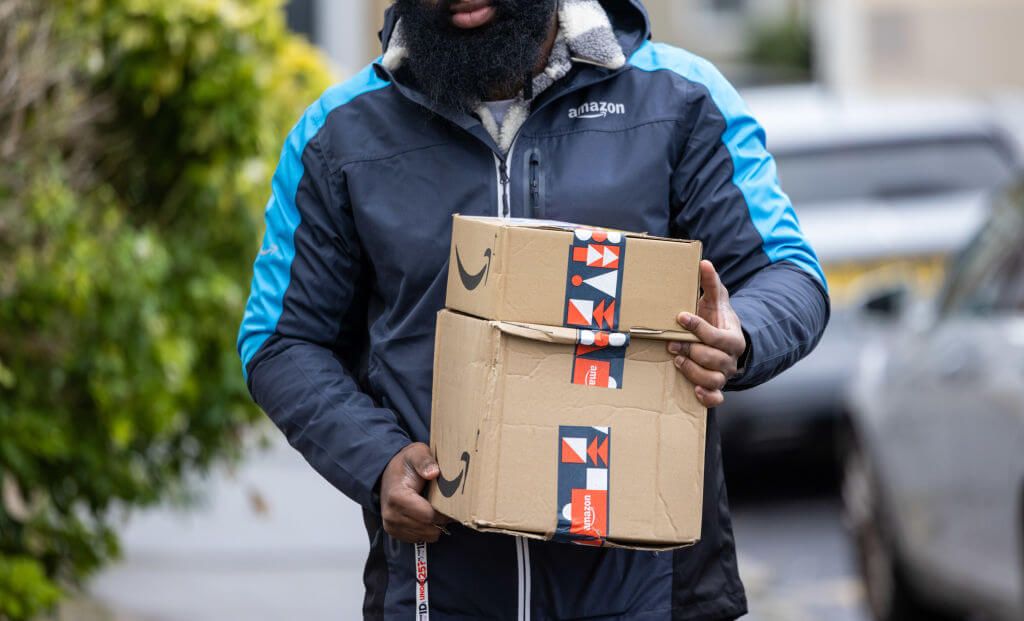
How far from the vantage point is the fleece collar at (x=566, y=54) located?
296 cm

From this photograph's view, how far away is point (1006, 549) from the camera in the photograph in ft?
17.1

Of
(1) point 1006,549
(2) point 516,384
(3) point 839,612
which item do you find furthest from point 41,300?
(3) point 839,612

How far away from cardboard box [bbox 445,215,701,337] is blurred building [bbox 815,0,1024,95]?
23470 mm

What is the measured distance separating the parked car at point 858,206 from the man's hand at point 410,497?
5.87 meters

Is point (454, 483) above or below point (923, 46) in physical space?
above

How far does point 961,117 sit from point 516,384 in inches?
298

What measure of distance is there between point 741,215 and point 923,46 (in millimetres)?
24373

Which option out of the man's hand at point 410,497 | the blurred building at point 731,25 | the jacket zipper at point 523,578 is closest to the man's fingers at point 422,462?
the man's hand at point 410,497

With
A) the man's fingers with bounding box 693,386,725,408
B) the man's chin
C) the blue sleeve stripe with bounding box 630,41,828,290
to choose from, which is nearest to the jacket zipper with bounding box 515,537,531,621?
the man's fingers with bounding box 693,386,725,408

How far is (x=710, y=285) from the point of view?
269 cm

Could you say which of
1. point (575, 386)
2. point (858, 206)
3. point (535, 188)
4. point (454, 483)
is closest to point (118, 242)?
point (535, 188)

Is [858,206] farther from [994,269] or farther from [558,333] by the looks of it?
[558,333]

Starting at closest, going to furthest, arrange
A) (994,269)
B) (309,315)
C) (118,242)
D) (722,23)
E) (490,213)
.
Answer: (490,213) → (309,315) → (118,242) → (994,269) → (722,23)

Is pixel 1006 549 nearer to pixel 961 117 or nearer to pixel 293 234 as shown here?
pixel 293 234
